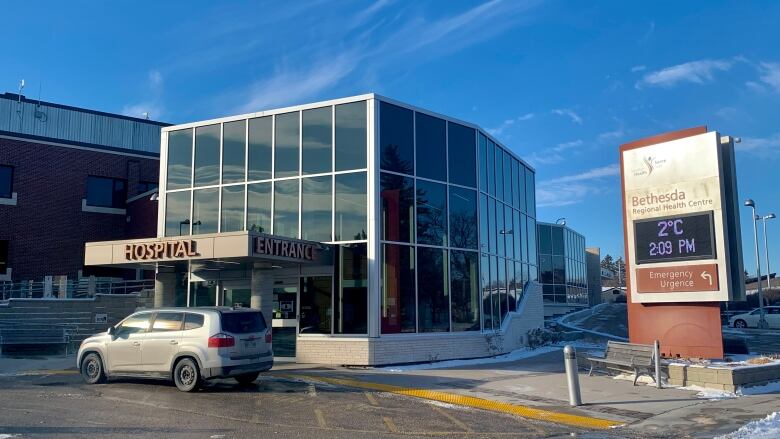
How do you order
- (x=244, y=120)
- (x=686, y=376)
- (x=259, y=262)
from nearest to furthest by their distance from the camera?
(x=686, y=376), (x=259, y=262), (x=244, y=120)

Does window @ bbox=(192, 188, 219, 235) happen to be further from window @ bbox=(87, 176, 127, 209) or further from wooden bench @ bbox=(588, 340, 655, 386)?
window @ bbox=(87, 176, 127, 209)

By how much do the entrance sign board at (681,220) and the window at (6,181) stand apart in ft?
85.1

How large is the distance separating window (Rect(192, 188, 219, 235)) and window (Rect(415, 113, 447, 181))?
6.57m

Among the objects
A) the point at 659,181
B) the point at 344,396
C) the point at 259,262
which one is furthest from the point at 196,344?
the point at 659,181

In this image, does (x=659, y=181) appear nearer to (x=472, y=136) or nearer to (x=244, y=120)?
(x=472, y=136)

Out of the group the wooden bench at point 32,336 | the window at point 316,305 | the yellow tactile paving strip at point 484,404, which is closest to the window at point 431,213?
the window at point 316,305

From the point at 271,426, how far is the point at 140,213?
2374 centimetres

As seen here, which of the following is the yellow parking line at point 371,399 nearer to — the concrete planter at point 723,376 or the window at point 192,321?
the window at point 192,321

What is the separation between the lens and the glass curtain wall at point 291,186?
18328 mm

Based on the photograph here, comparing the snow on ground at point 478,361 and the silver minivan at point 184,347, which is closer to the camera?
the silver minivan at point 184,347

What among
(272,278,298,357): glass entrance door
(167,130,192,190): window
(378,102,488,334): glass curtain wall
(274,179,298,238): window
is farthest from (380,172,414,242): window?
(167,130,192,190): window

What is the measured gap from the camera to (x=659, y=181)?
16.3 m

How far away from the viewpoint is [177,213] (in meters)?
21.1

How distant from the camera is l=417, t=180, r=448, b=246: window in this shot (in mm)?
19188
